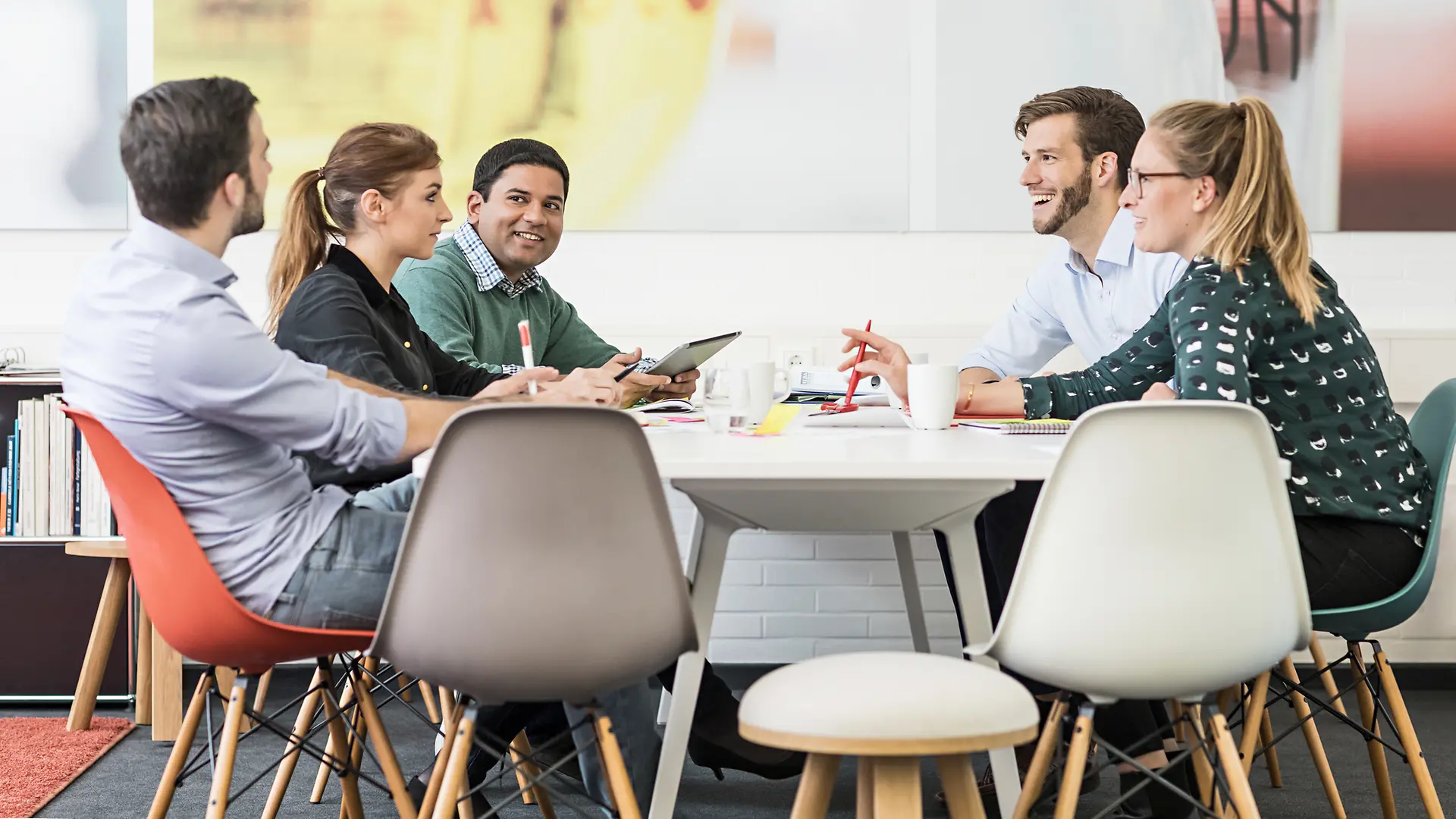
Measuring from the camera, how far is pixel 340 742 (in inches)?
77.8

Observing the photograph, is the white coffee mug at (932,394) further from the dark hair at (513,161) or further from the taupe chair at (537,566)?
the dark hair at (513,161)

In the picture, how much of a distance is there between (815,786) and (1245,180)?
3.87ft

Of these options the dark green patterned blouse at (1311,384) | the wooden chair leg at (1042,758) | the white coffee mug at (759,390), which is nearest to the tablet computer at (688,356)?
the white coffee mug at (759,390)

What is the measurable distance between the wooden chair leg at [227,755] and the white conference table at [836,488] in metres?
0.58

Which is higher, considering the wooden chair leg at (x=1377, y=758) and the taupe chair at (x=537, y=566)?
the taupe chair at (x=537, y=566)

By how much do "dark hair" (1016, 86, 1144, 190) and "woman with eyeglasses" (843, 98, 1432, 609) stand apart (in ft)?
2.74

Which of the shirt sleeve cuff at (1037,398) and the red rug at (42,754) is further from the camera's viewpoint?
the red rug at (42,754)

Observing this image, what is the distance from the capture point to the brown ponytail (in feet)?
6.23

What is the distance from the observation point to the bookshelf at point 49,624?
10.2 feet

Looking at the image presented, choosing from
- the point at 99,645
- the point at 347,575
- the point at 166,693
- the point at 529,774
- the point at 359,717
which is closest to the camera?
the point at 347,575

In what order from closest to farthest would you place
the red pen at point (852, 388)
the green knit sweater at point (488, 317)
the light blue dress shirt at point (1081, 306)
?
the red pen at point (852, 388)
the light blue dress shirt at point (1081, 306)
the green knit sweater at point (488, 317)

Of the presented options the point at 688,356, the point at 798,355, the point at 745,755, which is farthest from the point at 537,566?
the point at 798,355

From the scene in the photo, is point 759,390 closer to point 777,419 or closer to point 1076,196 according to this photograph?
point 777,419

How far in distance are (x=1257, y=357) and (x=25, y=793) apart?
90.8 inches
